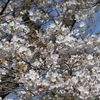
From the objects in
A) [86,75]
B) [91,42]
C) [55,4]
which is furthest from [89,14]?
[86,75]

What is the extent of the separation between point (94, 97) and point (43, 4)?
3540 mm

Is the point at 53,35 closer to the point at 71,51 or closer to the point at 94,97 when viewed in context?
the point at 71,51

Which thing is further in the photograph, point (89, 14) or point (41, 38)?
point (89, 14)

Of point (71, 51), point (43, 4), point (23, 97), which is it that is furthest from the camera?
point (43, 4)

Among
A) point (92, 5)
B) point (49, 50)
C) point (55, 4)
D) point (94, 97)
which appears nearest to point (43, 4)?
point (55, 4)

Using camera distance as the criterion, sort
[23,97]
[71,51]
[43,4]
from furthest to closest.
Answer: [43,4]
[23,97]
[71,51]

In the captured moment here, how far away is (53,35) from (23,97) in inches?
40.1

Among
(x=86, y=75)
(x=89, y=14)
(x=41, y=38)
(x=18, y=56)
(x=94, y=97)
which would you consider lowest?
(x=94, y=97)

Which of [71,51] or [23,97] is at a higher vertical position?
[71,51]

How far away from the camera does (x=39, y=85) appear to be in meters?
2.79

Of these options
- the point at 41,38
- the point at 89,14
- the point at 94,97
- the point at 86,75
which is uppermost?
the point at 89,14

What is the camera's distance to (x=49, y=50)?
3.12 meters

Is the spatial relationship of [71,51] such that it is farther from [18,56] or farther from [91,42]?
[18,56]

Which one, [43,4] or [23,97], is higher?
[43,4]
